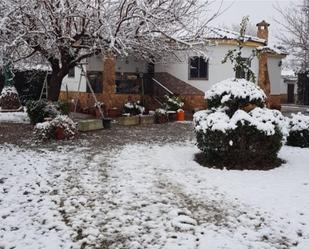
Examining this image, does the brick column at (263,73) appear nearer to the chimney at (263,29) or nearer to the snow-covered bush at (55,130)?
the chimney at (263,29)

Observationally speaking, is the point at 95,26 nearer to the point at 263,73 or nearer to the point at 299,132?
the point at 299,132

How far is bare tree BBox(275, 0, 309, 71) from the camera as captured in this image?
22.8 metres

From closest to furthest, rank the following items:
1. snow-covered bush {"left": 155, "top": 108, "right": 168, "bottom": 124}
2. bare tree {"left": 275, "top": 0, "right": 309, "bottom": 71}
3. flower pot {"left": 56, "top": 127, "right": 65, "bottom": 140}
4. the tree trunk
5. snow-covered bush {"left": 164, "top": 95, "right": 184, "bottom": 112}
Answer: flower pot {"left": 56, "top": 127, "right": 65, "bottom": 140}
the tree trunk
snow-covered bush {"left": 155, "top": 108, "right": 168, "bottom": 124}
snow-covered bush {"left": 164, "top": 95, "right": 184, "bottom": 112}
bare tree {"left": 275, "top": 0, "right": 309, "bottom": 71}

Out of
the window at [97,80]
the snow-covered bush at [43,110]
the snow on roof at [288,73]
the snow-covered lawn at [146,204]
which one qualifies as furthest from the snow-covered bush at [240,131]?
the snow on roof at [288,73]

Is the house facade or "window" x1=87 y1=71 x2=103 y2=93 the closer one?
the house facade

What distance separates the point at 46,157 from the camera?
9180 mm

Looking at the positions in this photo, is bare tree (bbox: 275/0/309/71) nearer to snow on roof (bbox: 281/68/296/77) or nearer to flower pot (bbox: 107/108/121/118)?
flower pot (bbox: 107/108/121/118)

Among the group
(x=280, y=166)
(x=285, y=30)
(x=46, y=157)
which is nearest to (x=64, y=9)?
(x=46, y=157)

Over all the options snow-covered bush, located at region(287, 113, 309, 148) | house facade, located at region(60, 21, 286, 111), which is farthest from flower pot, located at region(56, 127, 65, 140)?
snow-covered bush, located at region(287, 113, 309, 148)

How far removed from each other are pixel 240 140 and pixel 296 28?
57.6ft

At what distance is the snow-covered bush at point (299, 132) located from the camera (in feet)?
37.3

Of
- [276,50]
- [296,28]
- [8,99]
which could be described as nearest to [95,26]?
[8,99]

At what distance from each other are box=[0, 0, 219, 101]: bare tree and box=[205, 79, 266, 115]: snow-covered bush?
109 inches

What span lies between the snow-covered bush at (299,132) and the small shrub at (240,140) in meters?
3.19
